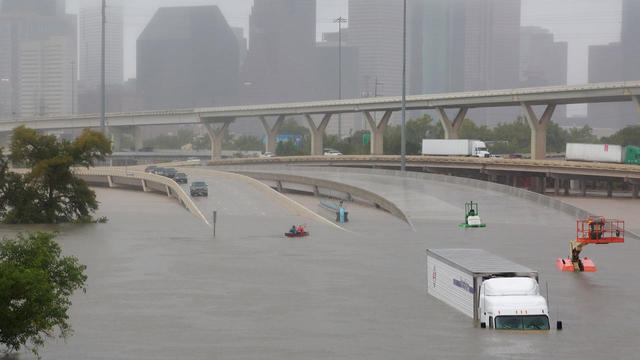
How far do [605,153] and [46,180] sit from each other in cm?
6271

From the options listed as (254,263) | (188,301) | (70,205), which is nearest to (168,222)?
(70,205)

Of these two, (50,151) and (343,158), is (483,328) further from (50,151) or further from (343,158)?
(343,158)

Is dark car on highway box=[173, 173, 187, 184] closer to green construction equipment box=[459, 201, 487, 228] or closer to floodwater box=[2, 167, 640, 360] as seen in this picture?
floodwater box=[2, 167, 640, 360]

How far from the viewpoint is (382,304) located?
36.7 metres

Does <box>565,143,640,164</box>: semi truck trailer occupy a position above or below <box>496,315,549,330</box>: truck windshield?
above

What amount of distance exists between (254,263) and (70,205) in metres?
30.7

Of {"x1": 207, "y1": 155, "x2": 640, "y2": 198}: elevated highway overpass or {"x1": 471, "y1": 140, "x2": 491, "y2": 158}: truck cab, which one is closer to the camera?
{"x1": 207, "y1": 155, "x2": 640, "y2": 198}: elevated highway overpass

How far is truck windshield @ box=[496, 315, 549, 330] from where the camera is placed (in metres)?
30.5

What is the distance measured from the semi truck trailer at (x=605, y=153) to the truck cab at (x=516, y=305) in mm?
75774

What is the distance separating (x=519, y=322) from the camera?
30500 millimetres

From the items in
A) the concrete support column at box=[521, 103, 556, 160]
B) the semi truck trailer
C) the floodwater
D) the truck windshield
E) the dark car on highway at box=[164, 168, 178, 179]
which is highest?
the concrete support column at box=[521, 103, 556, 160]

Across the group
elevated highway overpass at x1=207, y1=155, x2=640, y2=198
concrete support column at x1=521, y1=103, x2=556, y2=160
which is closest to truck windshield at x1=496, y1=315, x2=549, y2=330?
elevated highway overpass at x1=207, y1=155, x2=640, y2=198

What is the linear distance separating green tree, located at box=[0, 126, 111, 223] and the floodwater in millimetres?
4283

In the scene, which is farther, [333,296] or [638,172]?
[638,172]
